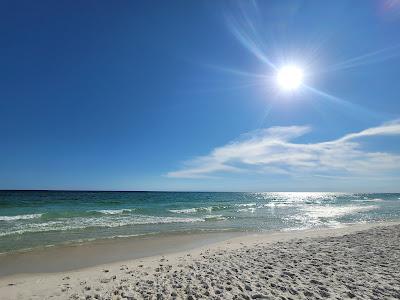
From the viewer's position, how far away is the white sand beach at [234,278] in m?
6.53

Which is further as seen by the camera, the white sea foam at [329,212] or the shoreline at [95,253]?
the white sea foam at [329,212]

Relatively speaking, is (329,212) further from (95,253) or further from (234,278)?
(234,278)

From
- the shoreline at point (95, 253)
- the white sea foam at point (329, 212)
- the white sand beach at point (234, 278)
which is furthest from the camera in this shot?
the white sea foam at point (329, 212)

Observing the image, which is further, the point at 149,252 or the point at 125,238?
the point at 125,238

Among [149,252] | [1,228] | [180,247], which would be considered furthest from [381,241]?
[1,228]

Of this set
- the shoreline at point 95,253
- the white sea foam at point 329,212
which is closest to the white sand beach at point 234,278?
the shoreline at point 95,253

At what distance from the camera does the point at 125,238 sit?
16016mm

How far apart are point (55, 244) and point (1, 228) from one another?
7.25 metres

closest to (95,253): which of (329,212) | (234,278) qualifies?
(234,278)

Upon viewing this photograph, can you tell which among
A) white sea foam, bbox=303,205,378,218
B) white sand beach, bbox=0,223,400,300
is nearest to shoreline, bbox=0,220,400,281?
white sand beach, bbox=0,223,400,300

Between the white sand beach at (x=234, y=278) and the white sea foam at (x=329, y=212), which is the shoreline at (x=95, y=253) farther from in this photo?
the white sea foam at (x=329, y=212)

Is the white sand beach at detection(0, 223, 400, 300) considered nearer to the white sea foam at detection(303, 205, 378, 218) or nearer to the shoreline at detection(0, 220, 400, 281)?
the shoreline at detection(0, 220, 400, 281)

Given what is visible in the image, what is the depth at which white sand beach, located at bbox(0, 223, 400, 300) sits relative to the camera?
6531 mm

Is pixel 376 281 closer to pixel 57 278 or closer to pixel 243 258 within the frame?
pixel 243 258
